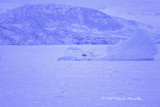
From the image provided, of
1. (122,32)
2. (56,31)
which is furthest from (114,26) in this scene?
(56,31)

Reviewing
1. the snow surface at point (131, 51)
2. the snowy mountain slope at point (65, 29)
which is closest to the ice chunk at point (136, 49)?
the snow surface at point (131, 51)

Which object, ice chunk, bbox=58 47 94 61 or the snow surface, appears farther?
ice chunk, bbox=58 47 94 61

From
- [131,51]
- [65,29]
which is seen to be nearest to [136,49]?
[131,51]

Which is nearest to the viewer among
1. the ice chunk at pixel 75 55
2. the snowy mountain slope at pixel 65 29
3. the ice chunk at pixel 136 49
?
the ice chunk at pixel 136 49

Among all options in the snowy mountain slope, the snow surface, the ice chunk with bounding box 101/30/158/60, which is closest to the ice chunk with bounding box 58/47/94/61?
the snow surface

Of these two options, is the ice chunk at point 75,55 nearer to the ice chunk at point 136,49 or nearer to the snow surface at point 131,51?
the snow surface at point 131,51

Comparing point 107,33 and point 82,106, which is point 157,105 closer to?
point 82,106

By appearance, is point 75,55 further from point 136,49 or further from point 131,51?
point 136,49

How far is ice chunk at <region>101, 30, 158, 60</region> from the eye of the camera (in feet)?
19.6

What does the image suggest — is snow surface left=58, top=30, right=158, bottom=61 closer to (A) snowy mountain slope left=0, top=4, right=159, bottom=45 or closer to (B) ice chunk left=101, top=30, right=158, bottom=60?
(B) ice chunk left=101, top=30, right=158, bottom=60

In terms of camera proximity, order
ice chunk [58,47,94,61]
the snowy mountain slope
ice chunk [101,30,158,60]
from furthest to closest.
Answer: the snowy mountain slope → ice chunk [58,47,94,61] → ice chunk [101,30,158,60]

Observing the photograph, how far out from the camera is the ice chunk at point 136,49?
5.97 m

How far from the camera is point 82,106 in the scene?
7.24ft

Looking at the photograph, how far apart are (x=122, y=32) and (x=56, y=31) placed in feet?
17.9
